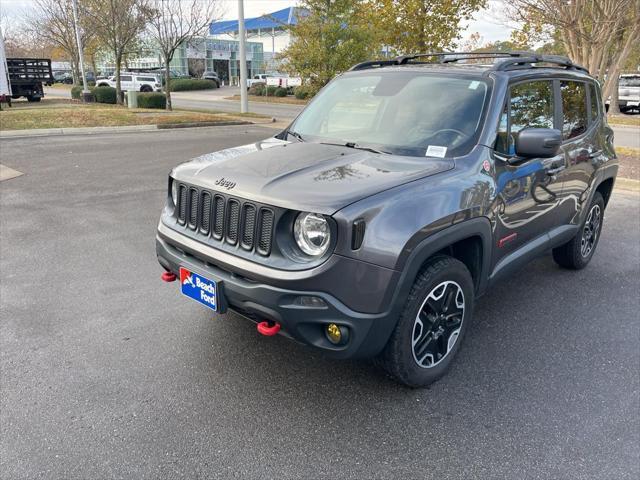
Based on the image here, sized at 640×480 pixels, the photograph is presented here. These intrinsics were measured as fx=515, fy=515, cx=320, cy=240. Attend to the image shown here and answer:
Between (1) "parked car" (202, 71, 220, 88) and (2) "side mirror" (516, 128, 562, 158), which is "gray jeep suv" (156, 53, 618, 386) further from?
(1) "parked car" (202, 71, 220, 88)

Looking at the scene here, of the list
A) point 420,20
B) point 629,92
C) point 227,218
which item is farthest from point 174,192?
point 629,92

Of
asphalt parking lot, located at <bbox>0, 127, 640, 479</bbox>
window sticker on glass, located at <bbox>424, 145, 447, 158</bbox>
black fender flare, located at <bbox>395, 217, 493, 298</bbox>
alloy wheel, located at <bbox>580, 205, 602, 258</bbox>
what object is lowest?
asphalt parking lot, located at <bbox>0, 127, 640, 479</bbox>

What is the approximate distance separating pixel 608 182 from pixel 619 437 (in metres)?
3.25

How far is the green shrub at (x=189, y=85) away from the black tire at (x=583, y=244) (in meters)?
45.1

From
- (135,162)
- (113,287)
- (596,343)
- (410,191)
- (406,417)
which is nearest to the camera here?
(410,191)

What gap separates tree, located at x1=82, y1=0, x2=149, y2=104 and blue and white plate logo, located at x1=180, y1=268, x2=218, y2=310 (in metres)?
20.1

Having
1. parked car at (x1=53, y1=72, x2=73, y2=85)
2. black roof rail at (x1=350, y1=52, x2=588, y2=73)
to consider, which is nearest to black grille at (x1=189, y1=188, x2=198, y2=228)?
black roof rail at (x1=350, y1=52, x2=588, y2=73)

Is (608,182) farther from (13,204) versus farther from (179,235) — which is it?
(13,204)

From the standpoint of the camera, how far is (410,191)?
2676 millimetres

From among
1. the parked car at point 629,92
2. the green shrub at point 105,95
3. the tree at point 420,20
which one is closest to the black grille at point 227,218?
the tree at point 420,20

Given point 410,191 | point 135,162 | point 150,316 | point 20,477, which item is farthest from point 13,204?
point 410,191

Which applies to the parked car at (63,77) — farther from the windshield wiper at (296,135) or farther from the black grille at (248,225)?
the black grille at (248,225)

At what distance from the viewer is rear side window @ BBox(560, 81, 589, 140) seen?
13.7ft

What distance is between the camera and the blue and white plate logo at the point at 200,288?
2834 millimetres
